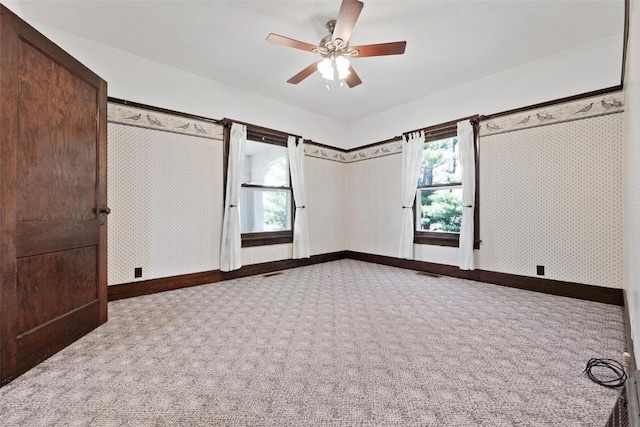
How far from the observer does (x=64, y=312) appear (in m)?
2.01

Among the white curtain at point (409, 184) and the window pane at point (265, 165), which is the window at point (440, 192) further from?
the window pane at point (265, 165)

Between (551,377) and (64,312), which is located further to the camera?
(64,312)

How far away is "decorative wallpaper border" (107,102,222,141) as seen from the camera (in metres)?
3.09

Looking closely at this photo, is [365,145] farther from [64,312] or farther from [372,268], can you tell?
[64,312]

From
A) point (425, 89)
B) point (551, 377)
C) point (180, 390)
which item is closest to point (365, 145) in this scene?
point (425, 89)

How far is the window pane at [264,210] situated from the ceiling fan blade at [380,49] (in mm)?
2530

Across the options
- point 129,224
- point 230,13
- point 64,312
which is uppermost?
point 230,13

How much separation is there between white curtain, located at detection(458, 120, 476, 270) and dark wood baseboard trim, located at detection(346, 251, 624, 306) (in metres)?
0.20

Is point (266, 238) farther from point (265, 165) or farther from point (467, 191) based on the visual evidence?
point (467, 191)

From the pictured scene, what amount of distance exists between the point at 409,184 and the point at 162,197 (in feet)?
11.6

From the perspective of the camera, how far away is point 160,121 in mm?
3377

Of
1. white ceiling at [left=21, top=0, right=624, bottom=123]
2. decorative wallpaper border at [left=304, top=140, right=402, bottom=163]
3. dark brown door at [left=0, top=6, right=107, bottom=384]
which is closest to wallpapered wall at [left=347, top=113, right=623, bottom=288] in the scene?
white ceiling at [left=21, top=0, right=624, bottom=123]

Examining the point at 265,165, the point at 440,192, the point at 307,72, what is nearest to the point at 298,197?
the point at 265,165

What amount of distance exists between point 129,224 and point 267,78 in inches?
99.0
